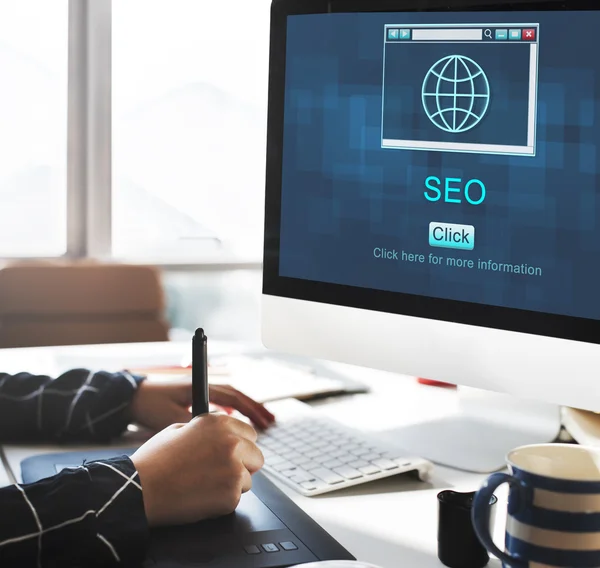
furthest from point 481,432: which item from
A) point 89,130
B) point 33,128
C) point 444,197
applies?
point 33,128

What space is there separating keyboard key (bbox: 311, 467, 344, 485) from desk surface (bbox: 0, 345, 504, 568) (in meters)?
0.01

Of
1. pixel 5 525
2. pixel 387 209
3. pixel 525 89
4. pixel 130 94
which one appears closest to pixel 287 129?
pixel 387 209

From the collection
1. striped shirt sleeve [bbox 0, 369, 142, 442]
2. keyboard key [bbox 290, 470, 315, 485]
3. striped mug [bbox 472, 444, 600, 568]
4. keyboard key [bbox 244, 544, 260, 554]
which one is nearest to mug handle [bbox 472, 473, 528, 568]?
striped mug [bbox 472, 444, 600, 568]

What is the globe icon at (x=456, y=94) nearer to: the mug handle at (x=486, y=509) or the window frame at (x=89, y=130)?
the mug handle at (x=486, y=509)

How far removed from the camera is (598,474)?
68cm

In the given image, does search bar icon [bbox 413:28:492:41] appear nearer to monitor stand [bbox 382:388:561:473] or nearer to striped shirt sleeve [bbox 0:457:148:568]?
monitor stand [bbox 382:388:561:473]

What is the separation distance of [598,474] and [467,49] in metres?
0.48

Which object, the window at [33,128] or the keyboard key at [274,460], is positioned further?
the window at [33,128]

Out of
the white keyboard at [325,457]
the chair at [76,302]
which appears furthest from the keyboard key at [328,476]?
the chair at [76,302]

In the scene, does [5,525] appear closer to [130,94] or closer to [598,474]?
[598,474]

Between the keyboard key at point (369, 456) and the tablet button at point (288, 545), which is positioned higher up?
the keyboard key at point (369, 456)

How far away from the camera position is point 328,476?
36.2 inches

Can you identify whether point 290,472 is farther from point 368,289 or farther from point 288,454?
point 368,289

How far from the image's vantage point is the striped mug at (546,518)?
62cm
